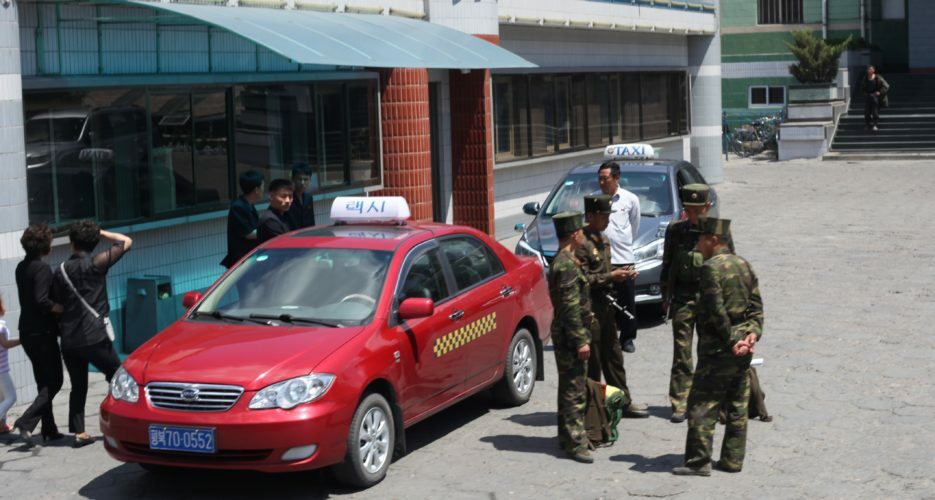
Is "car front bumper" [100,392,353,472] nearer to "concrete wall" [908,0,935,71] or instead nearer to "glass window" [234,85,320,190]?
"glass window" [234,85,320,190]

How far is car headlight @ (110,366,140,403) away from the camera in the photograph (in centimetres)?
799

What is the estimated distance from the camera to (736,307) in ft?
26.5

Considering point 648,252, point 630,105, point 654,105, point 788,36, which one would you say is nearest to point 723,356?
point 648,252

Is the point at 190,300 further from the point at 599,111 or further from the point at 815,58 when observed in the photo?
the point at 815,58

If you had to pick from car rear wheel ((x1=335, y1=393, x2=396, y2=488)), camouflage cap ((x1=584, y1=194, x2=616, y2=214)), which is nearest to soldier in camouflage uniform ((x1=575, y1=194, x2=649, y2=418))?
camouflage cap ((x1=584, y1=194, x2=616, y2=214))

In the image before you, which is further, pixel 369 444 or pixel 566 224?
pixel 566 224

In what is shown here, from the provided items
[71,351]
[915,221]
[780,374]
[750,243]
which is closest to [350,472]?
[71,351]

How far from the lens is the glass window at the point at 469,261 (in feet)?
31.7

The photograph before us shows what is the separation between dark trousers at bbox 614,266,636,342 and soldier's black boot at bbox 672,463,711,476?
9.21 ft

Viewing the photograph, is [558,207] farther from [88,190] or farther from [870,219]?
[870,219]

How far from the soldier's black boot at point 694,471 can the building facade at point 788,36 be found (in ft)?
115

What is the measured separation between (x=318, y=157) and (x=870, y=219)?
35.7ft

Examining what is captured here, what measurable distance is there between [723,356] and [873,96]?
29.4 m

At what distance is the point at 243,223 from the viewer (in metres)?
11.2
